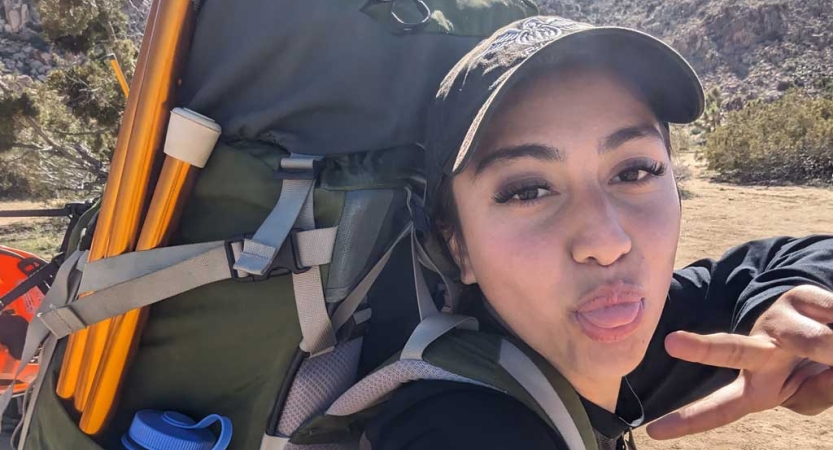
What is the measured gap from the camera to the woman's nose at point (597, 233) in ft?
3.39

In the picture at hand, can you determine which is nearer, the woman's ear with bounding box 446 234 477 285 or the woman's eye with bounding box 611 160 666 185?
the woman's eye with bounding box 611 160 666 185

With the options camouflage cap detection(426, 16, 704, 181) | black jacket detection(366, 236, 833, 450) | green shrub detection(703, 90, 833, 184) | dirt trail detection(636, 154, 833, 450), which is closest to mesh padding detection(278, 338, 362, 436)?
black jacket detection(366, 236, 833, 450)

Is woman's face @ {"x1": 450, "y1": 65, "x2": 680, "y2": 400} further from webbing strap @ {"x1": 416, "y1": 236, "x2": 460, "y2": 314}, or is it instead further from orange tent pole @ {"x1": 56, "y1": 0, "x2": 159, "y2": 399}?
orange tent pole @ {"x1": 56, "y1": 0, "x2": 159, "y2": 399}

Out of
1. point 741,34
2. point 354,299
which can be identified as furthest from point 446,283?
point 741,34

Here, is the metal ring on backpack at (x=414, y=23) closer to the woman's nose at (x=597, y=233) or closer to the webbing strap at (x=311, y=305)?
the webbing strap at (x=311, y=305)

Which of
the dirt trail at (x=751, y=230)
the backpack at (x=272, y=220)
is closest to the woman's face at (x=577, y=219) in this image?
the backpack at (x=272, y=220)

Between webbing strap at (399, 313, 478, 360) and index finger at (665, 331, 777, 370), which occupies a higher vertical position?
index finger at (665, 331, 777, 370)

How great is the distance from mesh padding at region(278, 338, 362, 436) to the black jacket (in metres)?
0.15

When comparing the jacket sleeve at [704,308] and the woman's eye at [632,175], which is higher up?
the woman's eye at [632,175]

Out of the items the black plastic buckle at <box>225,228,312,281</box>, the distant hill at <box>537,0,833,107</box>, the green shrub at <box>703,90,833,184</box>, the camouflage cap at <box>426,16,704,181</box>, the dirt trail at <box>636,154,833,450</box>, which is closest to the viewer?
the camouflage cap at <box>426,16,704,181</box>

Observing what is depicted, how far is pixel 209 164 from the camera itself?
1284 mm

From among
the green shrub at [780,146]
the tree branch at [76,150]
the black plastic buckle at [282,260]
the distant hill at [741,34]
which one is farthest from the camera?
the distant hill at [741,34]

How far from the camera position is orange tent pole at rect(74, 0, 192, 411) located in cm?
126

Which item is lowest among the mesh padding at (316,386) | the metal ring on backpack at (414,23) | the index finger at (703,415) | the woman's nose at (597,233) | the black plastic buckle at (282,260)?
the mesh padding at (316,386)
